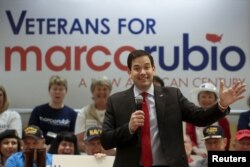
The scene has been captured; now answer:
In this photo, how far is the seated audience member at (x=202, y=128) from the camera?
5.45 m

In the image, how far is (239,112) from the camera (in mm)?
6121

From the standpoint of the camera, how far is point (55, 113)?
575 centimetres

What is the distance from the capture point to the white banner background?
6203 millimetres

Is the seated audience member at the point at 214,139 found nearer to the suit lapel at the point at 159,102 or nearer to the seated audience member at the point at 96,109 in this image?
the seated audience member at the point at 96,109

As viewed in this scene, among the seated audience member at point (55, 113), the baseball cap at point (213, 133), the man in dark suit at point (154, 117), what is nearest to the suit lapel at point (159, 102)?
the man in dark suit at point (154, 117)

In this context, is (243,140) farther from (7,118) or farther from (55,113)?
(7,118)

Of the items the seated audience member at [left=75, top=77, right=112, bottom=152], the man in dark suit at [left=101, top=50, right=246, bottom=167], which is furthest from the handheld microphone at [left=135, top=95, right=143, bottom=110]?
the seated audience member at [left=75, top=77, right=112, bottom=152]

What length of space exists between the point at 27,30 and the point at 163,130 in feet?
12.7

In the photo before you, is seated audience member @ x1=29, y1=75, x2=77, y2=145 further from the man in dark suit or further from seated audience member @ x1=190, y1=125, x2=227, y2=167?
the man in dark suit

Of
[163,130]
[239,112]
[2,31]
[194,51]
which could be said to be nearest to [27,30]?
[2,31]

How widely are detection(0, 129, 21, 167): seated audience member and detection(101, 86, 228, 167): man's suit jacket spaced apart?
7.22ft

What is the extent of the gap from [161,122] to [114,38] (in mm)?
3555

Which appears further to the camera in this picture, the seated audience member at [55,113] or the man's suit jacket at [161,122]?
the seated audience member at [55,113]

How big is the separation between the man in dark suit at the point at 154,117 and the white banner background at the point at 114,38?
3.31 meters
